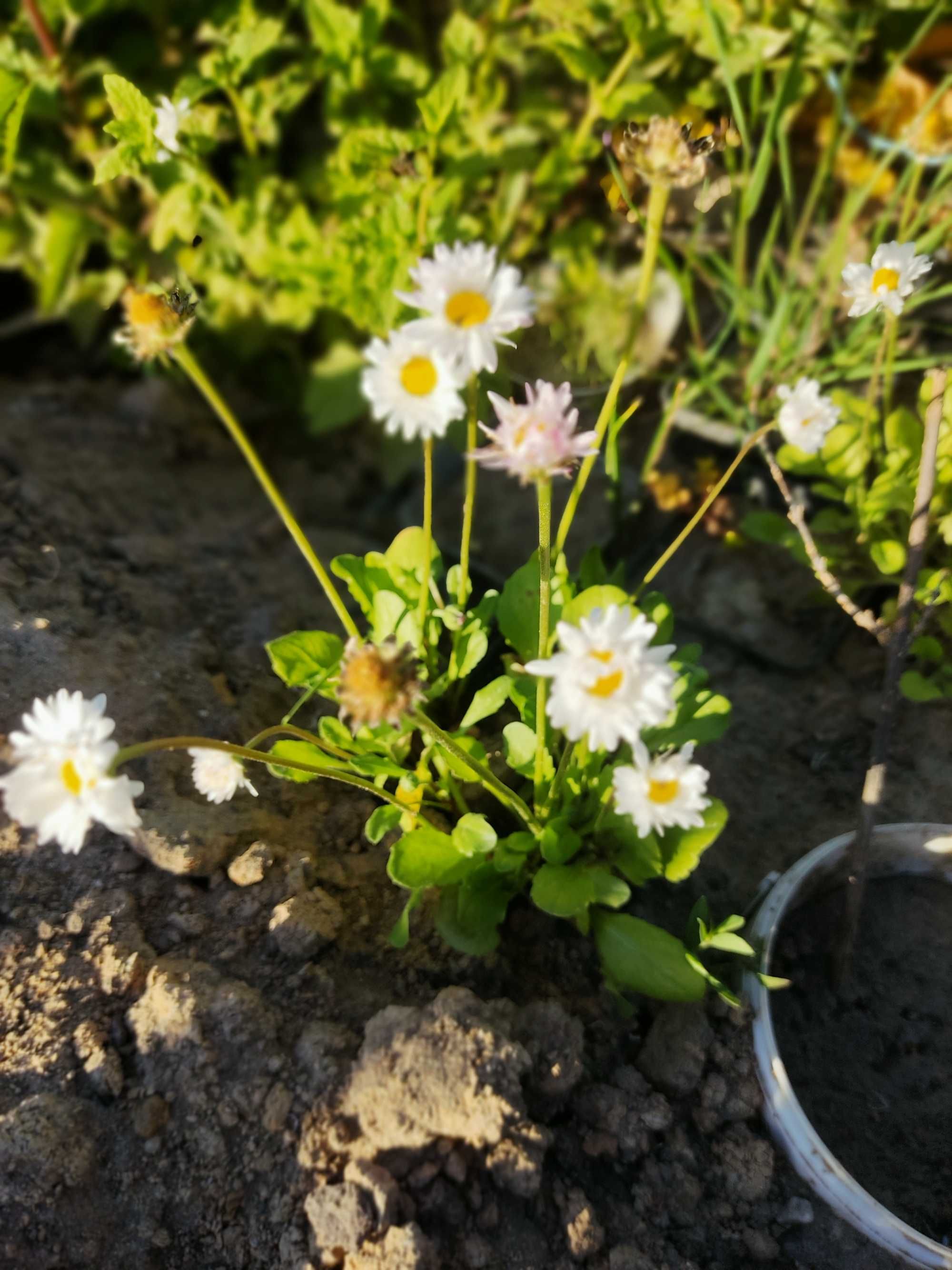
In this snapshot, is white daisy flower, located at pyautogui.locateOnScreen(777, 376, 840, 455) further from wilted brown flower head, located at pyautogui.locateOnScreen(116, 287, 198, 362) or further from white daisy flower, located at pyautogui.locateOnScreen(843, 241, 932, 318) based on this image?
wilted brown flower head, located at pyautogui.locateOnScreen(116, 287, 198, 362)

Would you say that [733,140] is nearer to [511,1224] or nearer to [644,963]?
[644,963]

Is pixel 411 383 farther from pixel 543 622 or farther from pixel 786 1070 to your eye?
pixel 786 1070

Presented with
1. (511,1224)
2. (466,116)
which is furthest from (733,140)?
(511,1224)

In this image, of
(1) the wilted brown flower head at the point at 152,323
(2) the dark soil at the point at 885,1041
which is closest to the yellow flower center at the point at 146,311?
(1) the wilted brown flower head at the point at 152,323

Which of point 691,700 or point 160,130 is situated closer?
point 691,700

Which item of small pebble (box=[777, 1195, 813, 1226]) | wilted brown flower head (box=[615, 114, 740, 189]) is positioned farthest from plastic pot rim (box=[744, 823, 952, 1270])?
wilted brown flower head (box=[615, 114, 740, 189])

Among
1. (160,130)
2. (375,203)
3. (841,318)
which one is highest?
(160,130)

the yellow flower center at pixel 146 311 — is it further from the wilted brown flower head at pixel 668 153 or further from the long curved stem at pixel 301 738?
the wilted brown flower head at pixel 668 153
